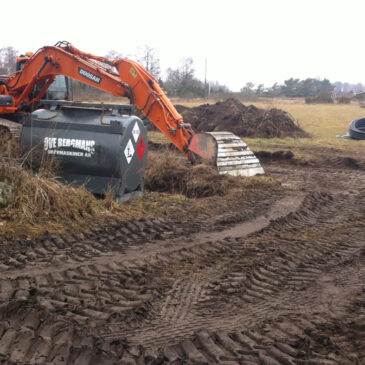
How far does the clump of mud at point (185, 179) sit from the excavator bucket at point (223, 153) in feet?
0.96

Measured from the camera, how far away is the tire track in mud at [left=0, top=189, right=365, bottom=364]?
10.2 ft

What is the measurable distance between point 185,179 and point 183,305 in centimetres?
490

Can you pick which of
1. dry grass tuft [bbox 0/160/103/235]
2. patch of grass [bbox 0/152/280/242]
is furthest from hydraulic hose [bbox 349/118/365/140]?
dry grass tuft [bbox 0/160/103/235]

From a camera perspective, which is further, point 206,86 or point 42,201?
point 206,86

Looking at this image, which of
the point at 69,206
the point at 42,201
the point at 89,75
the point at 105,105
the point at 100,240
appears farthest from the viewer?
the point at 89,75

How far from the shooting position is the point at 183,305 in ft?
12.8

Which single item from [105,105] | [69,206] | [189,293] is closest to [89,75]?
[105,105]

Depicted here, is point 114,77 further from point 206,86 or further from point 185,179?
point 206,86

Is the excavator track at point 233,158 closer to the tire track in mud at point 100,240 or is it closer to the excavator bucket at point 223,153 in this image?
the excavator bucket at point 223,153

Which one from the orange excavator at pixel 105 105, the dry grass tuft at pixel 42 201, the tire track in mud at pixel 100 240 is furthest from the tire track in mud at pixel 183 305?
the orange excavator at pixel 105 105

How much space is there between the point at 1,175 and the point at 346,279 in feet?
15.0

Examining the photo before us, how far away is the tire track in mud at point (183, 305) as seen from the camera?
3.10m

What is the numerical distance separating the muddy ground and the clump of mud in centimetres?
173

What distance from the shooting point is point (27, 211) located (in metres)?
5.93
